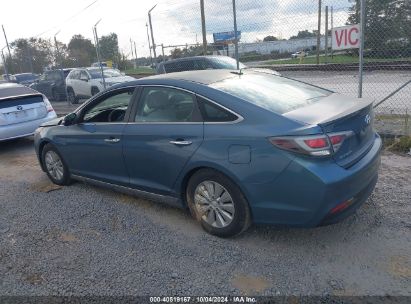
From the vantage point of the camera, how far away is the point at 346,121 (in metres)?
3.26

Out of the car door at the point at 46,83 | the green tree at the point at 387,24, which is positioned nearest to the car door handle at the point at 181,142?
the green tree at the point at 387,24

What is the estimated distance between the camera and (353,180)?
317cm

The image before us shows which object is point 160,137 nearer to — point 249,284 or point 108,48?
point 249,284

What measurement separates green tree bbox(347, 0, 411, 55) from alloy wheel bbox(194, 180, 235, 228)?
5273mm

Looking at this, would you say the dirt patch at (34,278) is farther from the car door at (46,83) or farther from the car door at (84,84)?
the car door at (46,83)

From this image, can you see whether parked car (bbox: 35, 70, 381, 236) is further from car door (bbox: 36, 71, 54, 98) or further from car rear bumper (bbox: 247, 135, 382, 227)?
car door (bbox: 36, 71, 54, 98)

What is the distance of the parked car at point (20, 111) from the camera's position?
7.75 m

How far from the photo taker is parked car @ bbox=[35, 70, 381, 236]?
10.1 ft

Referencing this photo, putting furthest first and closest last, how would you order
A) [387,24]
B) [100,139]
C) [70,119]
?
[387,24]
[70,119]
[100,139]

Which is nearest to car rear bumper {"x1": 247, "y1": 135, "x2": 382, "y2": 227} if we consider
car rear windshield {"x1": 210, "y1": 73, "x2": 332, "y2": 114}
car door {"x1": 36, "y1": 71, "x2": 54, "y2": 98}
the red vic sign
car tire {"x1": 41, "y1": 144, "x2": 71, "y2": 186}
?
car rear windshield {"x1": 210, "y1": 73, "x2": 332, "y2": 114}

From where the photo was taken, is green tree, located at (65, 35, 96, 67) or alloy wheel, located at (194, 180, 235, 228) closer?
alloy wheel, located at (194, 180, 235, 228)

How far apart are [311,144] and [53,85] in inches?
684

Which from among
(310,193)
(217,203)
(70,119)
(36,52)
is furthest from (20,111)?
(36,52)

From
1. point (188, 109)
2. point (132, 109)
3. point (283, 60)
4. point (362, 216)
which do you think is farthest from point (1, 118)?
point (283, 60)
